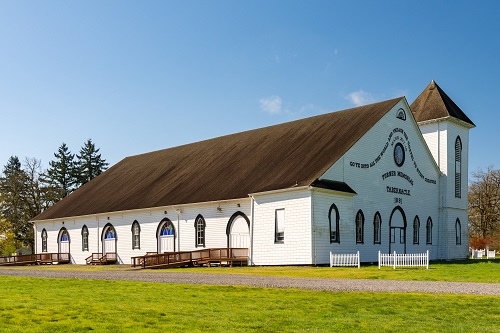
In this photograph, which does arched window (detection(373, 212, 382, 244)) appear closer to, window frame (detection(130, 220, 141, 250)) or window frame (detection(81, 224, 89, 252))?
window frame (detection(130, 220, 141, 250))

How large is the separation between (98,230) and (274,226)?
20176mm

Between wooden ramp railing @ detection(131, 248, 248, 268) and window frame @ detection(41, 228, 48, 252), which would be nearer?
wooden ramp railing @ detection(131, 248, 248, 268)

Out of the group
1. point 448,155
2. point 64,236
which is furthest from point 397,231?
point 64,236

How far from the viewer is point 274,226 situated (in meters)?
34.2

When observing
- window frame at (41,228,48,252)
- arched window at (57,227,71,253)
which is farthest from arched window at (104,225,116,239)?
window frame at (41,228,48,252)

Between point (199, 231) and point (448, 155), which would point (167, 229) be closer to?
point (199, 231)

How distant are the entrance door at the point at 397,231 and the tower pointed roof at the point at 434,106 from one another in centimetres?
1032

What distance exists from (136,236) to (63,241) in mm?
11280

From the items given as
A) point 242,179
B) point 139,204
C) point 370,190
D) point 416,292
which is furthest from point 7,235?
point 416,292

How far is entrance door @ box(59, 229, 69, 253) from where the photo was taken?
52.6m

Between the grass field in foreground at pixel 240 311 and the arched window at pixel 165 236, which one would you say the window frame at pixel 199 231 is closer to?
the arched window at pixel 165 236

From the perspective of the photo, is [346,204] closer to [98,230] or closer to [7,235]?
[98,230]

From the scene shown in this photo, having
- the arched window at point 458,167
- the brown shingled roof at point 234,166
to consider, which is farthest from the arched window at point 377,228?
the arched window at point 458,167

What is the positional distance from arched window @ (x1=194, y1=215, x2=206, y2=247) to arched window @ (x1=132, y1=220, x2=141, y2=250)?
6.99 metres
